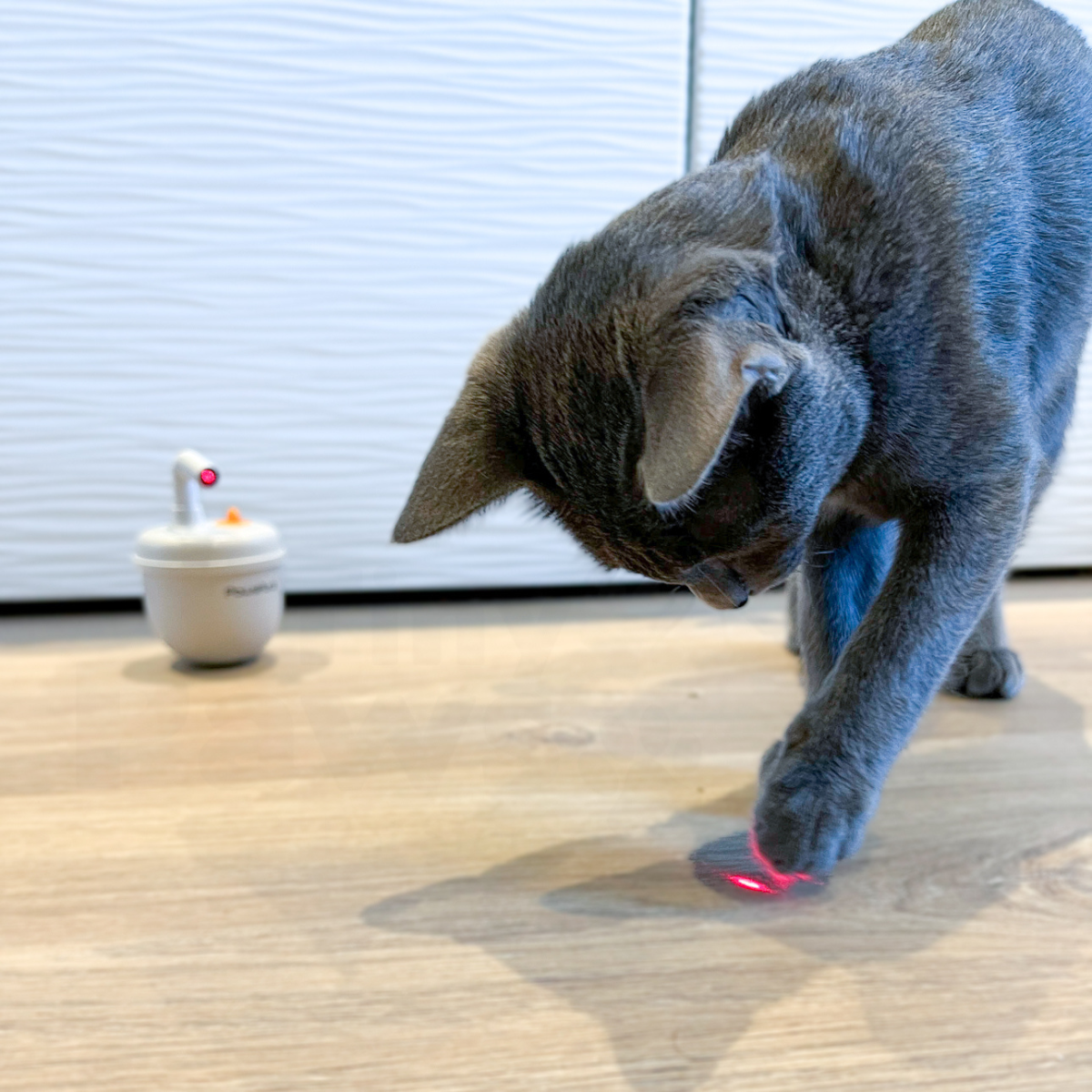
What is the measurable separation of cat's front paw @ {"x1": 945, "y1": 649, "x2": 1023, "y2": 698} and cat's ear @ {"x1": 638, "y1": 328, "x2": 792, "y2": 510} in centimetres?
69

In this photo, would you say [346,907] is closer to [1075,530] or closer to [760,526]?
[760,526]

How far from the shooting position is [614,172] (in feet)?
4.72

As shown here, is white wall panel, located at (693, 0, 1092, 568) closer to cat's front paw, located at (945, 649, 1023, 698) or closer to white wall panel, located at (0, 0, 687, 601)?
Result: white wall panel, located at (0, 0, 687, 601)

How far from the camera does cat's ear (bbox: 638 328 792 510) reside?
0.45 m

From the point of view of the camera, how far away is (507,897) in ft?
2.22

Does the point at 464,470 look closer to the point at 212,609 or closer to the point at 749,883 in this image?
the point at 749,883

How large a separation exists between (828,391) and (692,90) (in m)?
1.02

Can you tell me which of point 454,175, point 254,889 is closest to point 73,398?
point 454,175

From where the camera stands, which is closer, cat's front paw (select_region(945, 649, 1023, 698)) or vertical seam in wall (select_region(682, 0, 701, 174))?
cat's front paw (select_region(945, 649, 1023, 698))

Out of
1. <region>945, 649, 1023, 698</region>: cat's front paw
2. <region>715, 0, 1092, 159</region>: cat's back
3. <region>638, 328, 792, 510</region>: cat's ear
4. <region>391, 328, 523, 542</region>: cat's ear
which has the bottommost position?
<region>945, 649, 1023, 698</region>: cat's front paw

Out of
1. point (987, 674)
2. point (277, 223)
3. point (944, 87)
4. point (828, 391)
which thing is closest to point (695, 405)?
point (828, 391)

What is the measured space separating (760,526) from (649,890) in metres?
0.27

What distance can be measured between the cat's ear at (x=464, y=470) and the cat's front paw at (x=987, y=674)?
0.65 m

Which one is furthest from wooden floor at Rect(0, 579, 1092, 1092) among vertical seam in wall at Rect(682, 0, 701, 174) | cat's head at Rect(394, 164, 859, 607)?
vertical seam in wall at Rect(682, 0, 701, 174)
